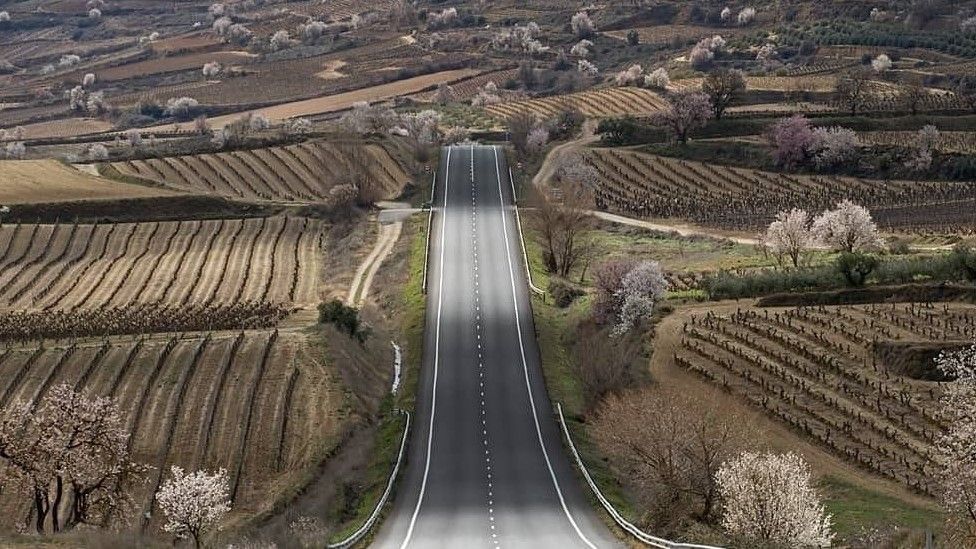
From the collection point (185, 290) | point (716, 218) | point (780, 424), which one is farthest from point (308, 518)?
point (716, 218)

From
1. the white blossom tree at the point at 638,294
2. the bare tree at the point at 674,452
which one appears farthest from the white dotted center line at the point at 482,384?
the white blossom tree at the point at 638,294

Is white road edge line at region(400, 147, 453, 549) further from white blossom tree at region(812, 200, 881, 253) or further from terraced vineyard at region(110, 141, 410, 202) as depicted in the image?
white blossom tree at region(812, 200, 881, 253)

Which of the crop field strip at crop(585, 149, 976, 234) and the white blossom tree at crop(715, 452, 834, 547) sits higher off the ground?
the crop field strip at crop(585, 149, 976, 234)

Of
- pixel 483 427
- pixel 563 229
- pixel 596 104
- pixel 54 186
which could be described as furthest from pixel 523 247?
pixel 596 104

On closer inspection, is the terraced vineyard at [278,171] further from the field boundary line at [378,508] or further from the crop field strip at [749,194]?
the field boundary line at [378,508]

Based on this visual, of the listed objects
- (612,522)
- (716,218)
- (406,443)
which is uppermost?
(716,218)

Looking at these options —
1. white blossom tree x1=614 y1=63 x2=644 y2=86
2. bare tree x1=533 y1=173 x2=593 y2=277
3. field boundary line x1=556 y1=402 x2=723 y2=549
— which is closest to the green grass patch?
field boundary line x1=556 y1=402 x2=723 y2=549

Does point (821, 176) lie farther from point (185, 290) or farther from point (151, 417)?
point (151, 417)
